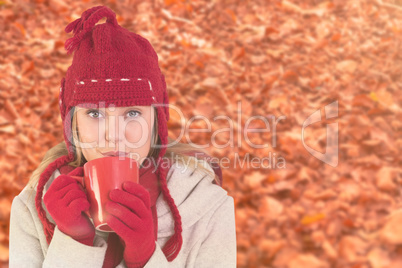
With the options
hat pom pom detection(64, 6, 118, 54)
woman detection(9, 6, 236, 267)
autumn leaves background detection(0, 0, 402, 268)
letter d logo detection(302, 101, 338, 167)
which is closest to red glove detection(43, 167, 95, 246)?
woman detection(9, 6, 236, 267)

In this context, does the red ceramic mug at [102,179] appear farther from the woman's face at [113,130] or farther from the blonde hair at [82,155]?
the blonde hair at [82,155]

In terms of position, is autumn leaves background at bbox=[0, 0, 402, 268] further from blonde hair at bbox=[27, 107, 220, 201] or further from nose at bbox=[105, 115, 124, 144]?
nose at bbox=[105, 115, 124, 144]

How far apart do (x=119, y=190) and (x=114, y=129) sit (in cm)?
16

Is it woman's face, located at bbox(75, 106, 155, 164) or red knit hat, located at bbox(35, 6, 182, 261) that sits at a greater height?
red knit hat, located at bbox(35, 6, 182, 261)

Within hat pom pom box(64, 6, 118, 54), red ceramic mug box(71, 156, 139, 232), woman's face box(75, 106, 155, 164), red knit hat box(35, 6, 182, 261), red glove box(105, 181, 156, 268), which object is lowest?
red glove box(105, 181, 156, 268)

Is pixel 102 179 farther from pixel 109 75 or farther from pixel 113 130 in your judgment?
pixel 109 75

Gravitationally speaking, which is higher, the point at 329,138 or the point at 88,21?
the point at 88,21

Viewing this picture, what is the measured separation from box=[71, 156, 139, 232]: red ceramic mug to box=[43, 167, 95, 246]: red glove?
0.03 meters

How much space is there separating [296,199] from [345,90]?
0.63m

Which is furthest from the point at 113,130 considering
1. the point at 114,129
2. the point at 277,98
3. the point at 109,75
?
the point at 277,98

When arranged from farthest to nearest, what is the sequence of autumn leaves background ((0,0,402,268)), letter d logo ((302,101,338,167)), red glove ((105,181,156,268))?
1. letter d logo ((302,101,338,167))
2. autumn leaves background ((0,0,402,268))
3. red glove ((105,181,156,268))

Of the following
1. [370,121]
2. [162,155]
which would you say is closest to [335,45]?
[370,121]

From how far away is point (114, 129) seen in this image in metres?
0.88

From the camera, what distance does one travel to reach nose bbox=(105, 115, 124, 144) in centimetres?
88
